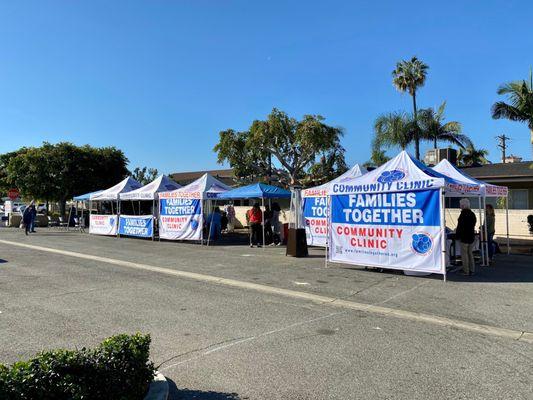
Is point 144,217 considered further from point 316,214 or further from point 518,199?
point 518,199

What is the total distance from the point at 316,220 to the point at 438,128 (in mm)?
17153

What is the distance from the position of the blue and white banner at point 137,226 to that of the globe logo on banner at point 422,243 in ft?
46.0

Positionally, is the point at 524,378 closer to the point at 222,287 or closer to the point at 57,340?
the point at 57,340

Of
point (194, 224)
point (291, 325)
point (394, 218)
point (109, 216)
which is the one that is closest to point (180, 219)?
point (194, 224)

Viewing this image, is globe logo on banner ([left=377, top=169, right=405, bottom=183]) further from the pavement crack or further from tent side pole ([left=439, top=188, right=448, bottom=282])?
the pavement crack

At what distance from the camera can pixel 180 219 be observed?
19906 mm

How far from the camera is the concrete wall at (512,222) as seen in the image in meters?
19.4

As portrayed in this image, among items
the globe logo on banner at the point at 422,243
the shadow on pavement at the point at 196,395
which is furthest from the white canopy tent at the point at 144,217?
the shadow on pavement at the point at 196,395

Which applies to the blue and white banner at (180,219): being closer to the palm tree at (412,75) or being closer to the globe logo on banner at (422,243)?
the globe logo on banner at (422,243)

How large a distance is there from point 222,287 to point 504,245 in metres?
13.0

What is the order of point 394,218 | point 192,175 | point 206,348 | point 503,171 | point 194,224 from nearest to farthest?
1. point 206,348
2. point 394,218
3. point 194,224
4. point 503,171
5. point 192,175

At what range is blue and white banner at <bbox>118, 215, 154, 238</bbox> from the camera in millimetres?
21484

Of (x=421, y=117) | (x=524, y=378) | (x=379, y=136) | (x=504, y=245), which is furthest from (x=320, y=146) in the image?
(x=524, y=378)

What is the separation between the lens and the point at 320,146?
31.2 meters
